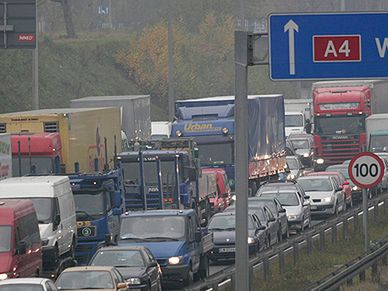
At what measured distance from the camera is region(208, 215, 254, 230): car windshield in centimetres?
3589

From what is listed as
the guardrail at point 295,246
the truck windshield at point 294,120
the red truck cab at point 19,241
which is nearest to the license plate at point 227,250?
the guardrail at point 295,246

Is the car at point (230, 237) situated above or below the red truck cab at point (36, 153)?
below

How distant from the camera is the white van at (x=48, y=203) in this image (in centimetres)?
3183

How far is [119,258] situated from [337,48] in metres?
A: 7.56

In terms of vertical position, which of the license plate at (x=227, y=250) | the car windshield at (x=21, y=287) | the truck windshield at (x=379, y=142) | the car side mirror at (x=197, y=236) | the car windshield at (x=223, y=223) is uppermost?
the truck windshield at (x=379, y=142)

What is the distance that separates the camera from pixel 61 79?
3361 inches

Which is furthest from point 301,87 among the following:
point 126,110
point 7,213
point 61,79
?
point 7,213

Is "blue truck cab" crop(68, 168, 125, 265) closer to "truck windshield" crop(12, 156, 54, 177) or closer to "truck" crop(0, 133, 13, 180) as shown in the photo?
"truck windshield" crop(12, 156, 54, 177)

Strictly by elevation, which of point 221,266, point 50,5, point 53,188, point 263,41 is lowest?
point 221,266

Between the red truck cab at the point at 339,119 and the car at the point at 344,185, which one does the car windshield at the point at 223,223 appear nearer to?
the car at the point at 344,185

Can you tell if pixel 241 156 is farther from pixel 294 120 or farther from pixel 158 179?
pixel 294 120

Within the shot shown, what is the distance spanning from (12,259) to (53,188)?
511cm

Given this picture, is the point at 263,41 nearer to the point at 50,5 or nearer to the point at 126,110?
the point at 126,110

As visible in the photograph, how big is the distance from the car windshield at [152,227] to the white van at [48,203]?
65.1 inches
